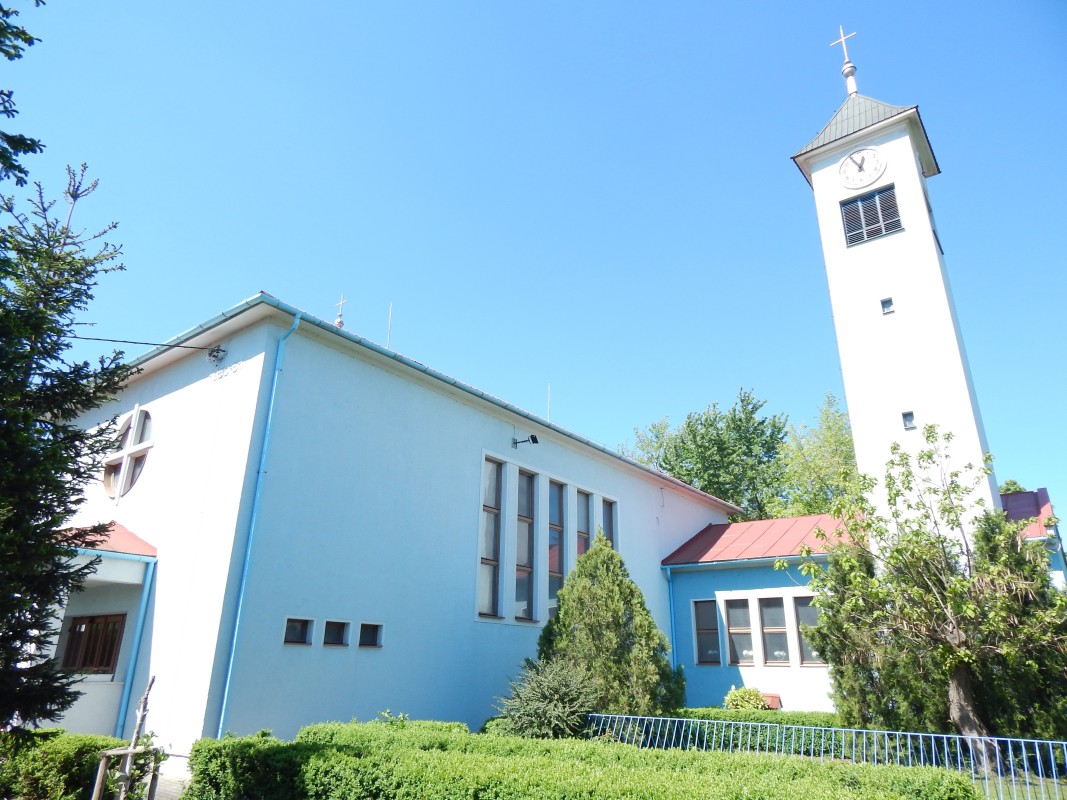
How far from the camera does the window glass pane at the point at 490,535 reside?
52.0ft

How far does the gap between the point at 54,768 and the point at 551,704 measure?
707 cm

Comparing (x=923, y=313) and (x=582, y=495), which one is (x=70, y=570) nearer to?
(x=582, y=495)

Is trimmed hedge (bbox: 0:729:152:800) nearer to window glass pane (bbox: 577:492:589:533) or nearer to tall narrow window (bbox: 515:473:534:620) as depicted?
tall narrow window (bbox: 515:473:534:620)

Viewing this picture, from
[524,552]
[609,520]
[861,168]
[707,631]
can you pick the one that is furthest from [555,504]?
[861,168]

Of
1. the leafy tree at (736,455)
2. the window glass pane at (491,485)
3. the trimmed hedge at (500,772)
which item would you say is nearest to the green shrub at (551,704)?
the trimmed hedge at (500,772)

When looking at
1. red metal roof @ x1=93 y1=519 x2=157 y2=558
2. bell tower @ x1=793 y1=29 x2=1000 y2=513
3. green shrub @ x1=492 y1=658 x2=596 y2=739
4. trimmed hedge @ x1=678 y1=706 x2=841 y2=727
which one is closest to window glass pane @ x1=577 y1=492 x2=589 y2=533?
trimmed hedge @ x1=678 y1=706 x2=841 y2=727

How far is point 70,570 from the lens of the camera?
9.48 meters

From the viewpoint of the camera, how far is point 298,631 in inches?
463

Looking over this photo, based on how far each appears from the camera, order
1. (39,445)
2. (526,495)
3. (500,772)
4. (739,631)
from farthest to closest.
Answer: (739,631), (526,495), (39,445), (500,772)

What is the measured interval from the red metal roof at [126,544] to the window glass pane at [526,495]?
8.17 meters

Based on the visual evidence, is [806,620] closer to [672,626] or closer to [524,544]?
[672,626]

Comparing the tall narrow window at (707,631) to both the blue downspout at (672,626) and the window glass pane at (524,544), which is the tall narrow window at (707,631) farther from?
the window glass pane at (524,544)

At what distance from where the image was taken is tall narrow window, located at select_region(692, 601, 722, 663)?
65.5 feet

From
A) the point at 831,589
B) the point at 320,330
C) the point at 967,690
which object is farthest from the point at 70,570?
the point at 967,690
